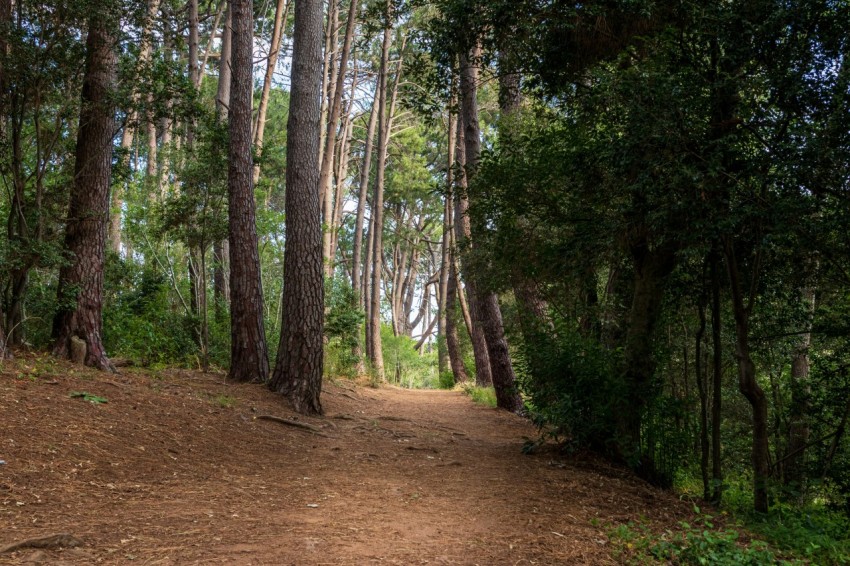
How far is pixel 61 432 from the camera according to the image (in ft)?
18.4

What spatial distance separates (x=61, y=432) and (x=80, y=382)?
68.3 inches

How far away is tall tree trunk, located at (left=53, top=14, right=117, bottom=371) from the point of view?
8.25 meters

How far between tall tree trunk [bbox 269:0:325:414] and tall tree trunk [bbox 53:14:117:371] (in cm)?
239

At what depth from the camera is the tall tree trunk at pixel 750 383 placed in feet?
21.5

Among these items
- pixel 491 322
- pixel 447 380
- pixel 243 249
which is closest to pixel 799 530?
pixel 491 322

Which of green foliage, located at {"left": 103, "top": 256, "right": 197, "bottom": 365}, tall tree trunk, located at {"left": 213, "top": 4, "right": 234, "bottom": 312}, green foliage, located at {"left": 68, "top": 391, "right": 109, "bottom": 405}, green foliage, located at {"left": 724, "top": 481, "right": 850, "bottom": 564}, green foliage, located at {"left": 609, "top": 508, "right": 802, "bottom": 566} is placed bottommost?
green foliage, located at {"left": 724, "top": 481, "right": 850, "bottom": 564}

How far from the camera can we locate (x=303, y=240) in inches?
381

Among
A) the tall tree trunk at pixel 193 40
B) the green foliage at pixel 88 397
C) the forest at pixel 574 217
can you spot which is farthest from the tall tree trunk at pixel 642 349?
the tall tree trunk at pixel 193 40

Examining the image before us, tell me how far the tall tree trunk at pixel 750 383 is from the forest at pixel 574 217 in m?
0.03

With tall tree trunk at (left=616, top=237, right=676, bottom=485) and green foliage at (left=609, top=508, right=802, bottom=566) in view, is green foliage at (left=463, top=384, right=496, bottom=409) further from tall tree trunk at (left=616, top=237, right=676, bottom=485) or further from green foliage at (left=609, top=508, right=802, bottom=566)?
green foliage at (left=609, top=508, right=802, bottom=566)

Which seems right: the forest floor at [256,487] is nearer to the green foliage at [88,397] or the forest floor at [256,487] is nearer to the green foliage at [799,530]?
the green foliage at [88,397]

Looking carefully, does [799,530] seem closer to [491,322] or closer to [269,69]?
[491,322]

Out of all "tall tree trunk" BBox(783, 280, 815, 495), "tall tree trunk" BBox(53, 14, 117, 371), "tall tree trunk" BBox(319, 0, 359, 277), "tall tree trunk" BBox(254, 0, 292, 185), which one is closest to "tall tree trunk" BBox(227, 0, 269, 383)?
"tall tree trunk" BBox(53, 14, 117, 371)

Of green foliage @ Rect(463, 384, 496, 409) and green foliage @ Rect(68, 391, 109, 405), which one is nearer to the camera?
green foliage @ Rect(68, 391, 109, 405)
